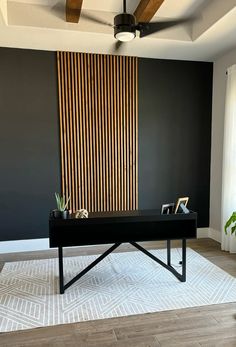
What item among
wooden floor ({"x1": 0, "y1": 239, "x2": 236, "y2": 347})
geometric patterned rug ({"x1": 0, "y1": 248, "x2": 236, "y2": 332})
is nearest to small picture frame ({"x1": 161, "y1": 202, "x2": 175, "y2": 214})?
geometric patterned rug ({"x1": 0, "y1": 248, "x2": 236, "y2": 332})

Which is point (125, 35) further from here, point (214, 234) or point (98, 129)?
point (214, 234)

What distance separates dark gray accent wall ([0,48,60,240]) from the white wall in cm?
254

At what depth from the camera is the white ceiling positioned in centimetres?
299

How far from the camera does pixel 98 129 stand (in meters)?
4.09

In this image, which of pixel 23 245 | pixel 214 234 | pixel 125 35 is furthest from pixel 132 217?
pixel 214 234

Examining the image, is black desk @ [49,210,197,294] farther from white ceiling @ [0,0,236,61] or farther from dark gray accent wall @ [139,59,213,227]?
white ceiling @ [0,0,236,61]

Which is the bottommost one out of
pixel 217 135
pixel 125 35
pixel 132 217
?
pixel 132 217

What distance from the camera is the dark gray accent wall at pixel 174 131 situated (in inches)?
167

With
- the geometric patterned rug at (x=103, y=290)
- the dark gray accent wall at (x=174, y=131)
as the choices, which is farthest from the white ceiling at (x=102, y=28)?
the geometric patterned rug at (x=103, y=290)

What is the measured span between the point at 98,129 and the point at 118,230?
5.92 feet

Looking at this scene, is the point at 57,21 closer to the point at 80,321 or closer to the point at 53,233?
the point at 53,233

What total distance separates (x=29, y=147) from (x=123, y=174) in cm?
148

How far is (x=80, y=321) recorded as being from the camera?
225 cm

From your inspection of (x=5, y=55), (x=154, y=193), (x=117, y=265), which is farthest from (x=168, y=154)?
(x=5, y=55)
